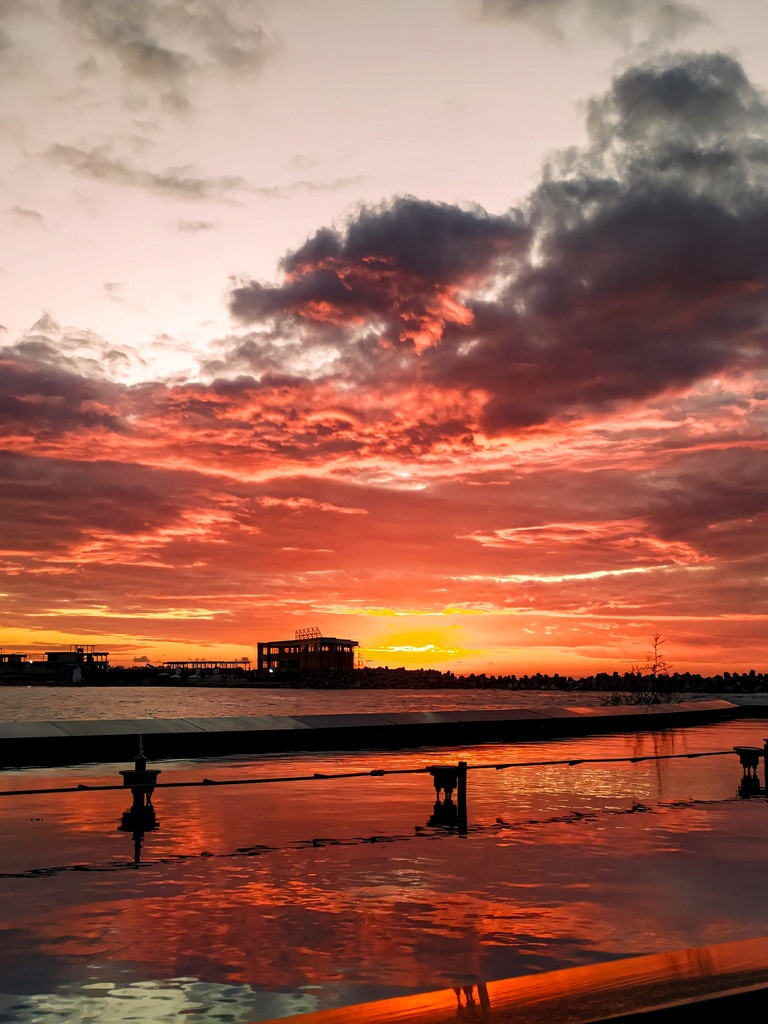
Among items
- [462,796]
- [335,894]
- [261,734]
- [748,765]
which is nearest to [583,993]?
[335,894]

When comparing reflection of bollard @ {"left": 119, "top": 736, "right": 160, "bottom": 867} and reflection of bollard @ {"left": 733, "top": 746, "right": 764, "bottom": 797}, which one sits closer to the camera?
reflection of bollard @ {"left": 119, "top": 736, "right": 160, "bottom": 867}

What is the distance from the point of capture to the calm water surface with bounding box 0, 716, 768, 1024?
7.45 m

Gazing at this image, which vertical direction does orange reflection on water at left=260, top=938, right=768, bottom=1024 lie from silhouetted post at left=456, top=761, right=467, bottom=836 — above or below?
above

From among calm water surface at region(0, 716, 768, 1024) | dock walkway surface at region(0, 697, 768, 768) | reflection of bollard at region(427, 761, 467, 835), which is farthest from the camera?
dock walkway surface at region(0, 697, 768, 768)

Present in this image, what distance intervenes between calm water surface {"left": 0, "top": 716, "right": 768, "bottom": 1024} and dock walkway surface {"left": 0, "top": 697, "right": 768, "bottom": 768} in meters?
5.82

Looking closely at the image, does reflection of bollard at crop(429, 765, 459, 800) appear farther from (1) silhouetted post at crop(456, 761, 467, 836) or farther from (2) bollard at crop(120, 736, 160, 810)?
(2) bollard at crop(120, 736, 160, 810)

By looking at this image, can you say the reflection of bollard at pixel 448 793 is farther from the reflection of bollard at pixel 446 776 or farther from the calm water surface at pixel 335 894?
the calm water surface at pixel 335 894

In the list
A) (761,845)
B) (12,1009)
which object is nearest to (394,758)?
(761,845)

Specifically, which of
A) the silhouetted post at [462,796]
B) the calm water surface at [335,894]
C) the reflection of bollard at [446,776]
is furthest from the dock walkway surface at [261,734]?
the silhouetted post at [462,796]

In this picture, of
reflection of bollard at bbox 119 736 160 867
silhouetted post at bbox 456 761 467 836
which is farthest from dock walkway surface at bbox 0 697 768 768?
silhouetted post at bbox 456 761 467 836

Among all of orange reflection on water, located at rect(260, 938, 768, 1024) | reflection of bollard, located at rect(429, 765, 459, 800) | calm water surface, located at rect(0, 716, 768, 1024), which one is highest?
orange reflection on water, located at rect(260, 938, 768, 1024)

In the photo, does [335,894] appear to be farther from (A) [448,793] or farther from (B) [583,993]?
(B) [583,993]

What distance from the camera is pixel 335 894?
1060 centimetres

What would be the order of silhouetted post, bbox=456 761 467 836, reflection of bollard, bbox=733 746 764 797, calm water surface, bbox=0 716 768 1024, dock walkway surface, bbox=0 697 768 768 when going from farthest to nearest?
1. dock walkway surface, bbox=0 697 768 768
2. reflection of bollard, bbox=733 746 764 797
3. silhouetted post, bbox=456 761 467 836
4. calm water surface, bbox=0 716 768 1024
